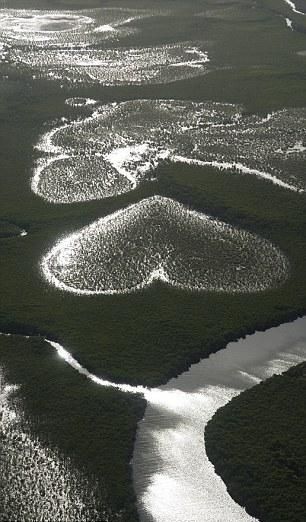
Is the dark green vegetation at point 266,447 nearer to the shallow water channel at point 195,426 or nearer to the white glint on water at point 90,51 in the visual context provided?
the shallow water channel at point 195,426

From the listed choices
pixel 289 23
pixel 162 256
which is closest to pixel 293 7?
pixel 289 23

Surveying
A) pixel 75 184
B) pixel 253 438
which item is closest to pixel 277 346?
pixel 253 438

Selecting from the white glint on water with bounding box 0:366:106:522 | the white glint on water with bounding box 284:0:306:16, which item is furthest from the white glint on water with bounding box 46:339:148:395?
the white glint on water with bounding box 284:0:306:16

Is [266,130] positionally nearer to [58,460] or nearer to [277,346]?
[277,346]

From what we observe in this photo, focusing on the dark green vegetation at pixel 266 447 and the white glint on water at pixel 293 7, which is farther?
the white glint on water at pixel 293 7

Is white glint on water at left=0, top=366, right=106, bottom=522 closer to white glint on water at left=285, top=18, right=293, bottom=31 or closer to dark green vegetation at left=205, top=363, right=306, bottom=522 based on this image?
dark green vegetation at left=205, top=363, right=306, bottom=522

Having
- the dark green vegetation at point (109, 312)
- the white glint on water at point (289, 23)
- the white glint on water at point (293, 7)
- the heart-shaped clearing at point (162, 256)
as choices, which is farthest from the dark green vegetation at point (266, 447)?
the white glint on water at point (293, 7)

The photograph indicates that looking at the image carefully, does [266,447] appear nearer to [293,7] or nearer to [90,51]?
[90,51]
